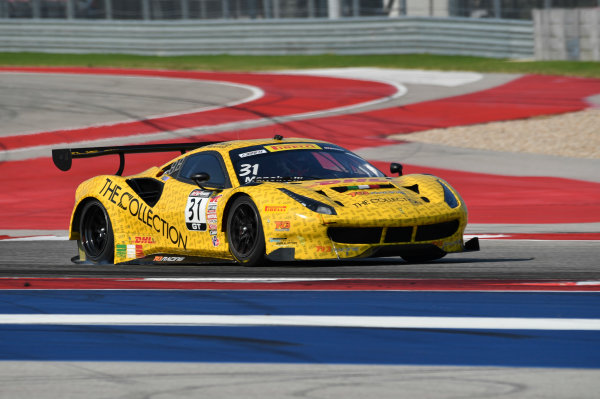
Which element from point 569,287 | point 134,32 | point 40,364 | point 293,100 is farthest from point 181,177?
point 134,32

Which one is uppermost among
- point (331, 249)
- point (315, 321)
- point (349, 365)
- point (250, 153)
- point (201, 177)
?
point (250, 153)

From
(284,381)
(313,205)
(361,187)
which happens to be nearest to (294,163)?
(361,187)

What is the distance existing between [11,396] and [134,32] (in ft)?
105

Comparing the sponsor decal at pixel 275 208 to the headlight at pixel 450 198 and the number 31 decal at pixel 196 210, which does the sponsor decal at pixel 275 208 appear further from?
the headlight at pixel 450 198

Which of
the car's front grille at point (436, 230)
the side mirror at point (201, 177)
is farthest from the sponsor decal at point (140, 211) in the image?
the car's front grille at point (436, 230)

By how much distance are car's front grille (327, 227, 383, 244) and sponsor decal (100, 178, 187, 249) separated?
63.0 inches

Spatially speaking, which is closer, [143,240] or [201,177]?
[201,177]

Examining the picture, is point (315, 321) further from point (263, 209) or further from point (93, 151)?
point (93, 151)

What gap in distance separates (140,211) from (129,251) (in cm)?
37

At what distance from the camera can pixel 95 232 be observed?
10.9 metres

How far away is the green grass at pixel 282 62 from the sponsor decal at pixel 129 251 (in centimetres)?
2071

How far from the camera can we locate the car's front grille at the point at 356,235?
8875 mm

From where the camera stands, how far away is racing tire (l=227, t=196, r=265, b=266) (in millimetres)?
9078

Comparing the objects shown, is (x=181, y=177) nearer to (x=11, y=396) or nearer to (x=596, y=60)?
(x=11, y=396)
